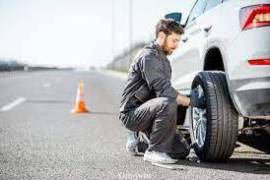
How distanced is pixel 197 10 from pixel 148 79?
1.82 m

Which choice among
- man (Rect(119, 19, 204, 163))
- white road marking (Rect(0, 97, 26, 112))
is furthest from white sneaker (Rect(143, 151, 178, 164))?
white road marking (Rect(0, 97, 26, 112))

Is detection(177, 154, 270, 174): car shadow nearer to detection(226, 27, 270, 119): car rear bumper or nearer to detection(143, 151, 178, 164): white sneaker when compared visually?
detection(143, 151, 178, 164): white sneaker

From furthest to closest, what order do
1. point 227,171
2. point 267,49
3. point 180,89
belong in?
point 180,89 → point 227,171 → point 267,49

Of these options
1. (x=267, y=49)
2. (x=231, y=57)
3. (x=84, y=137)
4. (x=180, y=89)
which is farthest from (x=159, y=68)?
(x=84, y=137)

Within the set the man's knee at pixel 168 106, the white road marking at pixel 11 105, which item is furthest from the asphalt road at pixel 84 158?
the white road marking at pixel 11 105

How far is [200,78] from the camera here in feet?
18.0

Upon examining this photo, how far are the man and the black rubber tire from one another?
0.29m

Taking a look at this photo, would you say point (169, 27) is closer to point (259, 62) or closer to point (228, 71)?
point (228, 71)

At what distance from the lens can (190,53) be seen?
6418mm

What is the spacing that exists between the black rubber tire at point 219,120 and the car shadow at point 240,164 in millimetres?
97

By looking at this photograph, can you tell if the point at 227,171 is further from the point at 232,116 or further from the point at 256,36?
the point at 256,36

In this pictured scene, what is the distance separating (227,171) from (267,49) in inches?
45.9

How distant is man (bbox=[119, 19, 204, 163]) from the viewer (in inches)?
212

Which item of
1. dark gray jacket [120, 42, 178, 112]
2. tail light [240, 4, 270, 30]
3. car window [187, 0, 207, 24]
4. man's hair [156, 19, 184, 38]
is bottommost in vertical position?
dark gray jacket [120, 42, 178, 112]
